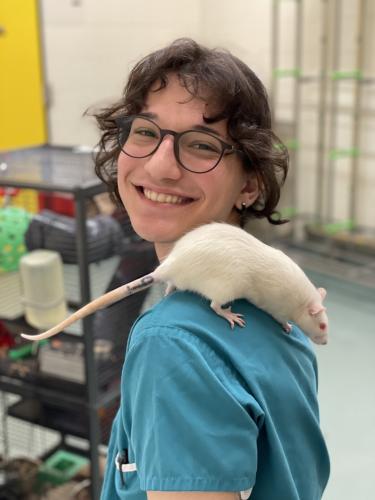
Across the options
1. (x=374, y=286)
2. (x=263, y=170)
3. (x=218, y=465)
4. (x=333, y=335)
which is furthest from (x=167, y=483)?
(x=374, y=286)

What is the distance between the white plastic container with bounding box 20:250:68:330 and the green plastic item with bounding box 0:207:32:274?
0.05 meters

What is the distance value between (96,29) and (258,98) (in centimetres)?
454

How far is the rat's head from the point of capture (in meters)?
1.14

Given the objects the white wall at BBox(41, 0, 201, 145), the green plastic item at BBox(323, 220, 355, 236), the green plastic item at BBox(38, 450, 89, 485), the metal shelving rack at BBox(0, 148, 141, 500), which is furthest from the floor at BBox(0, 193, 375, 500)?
the white wall at BBox(41, 0, 201, 145)

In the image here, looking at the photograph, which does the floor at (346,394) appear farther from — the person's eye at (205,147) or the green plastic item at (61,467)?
the person's eye at (205,147)

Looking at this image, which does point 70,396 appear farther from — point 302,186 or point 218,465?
point 302,186

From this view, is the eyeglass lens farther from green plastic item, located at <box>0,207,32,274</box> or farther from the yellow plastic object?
the yellow plastic object

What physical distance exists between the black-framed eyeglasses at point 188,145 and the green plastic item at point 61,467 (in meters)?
1.76

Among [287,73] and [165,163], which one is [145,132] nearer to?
[165,163]

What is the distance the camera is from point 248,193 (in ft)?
3.79

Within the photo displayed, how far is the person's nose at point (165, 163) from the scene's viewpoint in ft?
3.32

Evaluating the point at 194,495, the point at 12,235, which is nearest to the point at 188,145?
the point at 194,495

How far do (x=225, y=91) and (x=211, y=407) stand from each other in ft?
1.74

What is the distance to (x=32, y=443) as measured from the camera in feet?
8.95
